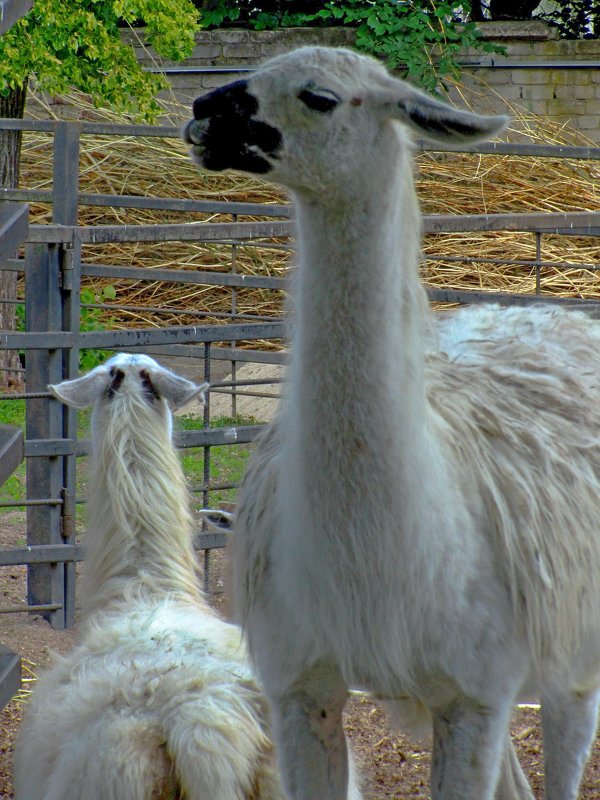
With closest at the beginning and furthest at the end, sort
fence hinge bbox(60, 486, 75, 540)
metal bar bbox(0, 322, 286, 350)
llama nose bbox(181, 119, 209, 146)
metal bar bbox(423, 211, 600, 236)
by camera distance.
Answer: llama nose bbox(181, 119, 209, 146) < metal bar bbox(0, 322, 286, 350) < fence hinge bbox(60, 486, 75, 540) < metal bar bbox(423, 211, 600, 236)

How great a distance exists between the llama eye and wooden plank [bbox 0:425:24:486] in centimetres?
93

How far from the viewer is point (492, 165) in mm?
10539

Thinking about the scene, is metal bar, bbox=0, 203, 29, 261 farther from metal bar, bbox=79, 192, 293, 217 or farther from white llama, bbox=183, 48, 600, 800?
metal bar, bbox=79, 192, 293, 217

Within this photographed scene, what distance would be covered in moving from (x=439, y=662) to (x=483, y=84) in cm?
1098

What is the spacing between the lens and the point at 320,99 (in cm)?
211

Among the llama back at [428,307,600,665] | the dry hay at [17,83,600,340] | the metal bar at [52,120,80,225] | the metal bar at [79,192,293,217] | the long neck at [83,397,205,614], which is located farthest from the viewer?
the dry hay at [17,83,600,340]

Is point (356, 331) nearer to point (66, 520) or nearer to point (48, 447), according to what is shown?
point (48, 447)

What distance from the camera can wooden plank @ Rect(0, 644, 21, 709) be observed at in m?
2.38

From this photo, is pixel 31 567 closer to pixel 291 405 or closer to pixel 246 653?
pixel 246 653

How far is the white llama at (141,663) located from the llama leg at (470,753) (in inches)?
20.6

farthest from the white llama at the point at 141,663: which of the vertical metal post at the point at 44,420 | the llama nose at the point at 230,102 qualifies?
the llama nose at the point at 230,102

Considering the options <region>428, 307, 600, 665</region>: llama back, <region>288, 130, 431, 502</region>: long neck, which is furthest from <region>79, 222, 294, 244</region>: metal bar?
<region>288, 130, 431, 502</region>: long neck

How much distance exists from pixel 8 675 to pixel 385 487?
0.89m

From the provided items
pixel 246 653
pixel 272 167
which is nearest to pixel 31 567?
pixel 246 653
